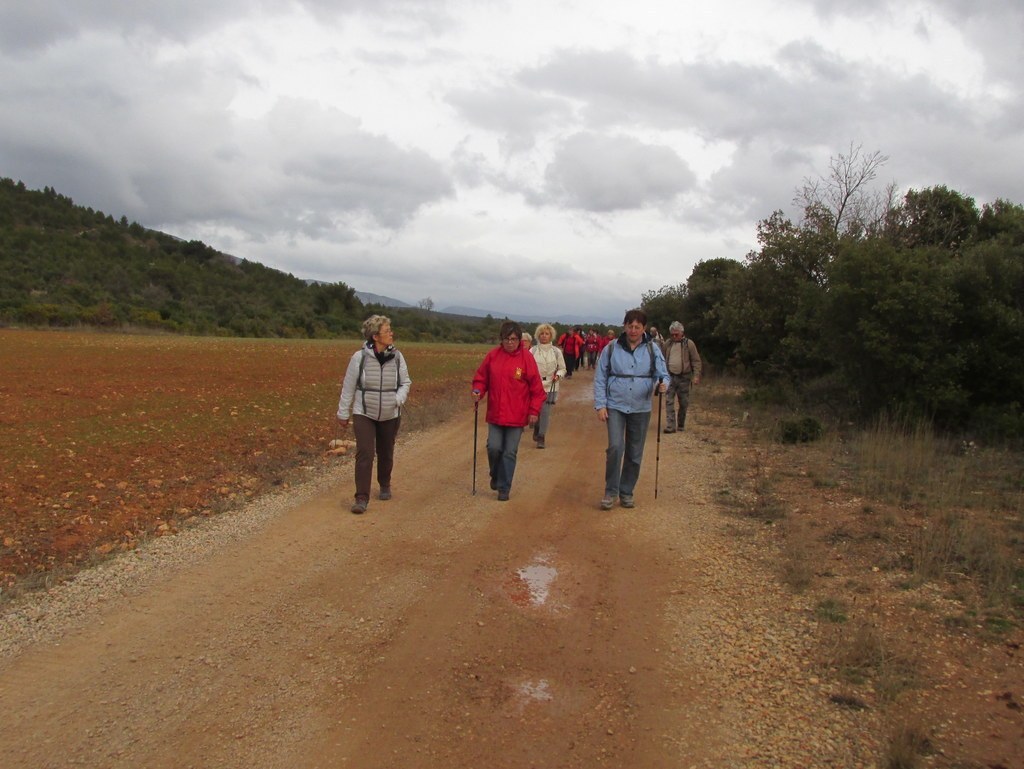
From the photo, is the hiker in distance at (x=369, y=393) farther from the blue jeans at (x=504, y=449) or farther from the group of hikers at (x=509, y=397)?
the blue jeans at (x=504, y=449)

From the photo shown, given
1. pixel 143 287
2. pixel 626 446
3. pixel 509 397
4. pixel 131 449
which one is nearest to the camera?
pixel 626 446

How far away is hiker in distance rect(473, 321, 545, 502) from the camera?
868 cm

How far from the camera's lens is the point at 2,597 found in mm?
5574

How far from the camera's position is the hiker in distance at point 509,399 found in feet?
28.5

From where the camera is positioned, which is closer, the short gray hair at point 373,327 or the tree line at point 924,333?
the short gray hair at point 373,327

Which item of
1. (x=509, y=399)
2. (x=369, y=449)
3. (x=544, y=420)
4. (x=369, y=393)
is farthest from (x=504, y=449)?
(x=544, y=420)

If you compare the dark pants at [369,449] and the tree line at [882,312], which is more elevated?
the tree line at [882,312]

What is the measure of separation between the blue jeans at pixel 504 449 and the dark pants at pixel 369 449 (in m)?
1.14

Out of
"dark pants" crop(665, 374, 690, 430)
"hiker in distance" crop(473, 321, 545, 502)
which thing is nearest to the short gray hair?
"hiker in distance" crop(473, 321, 545, 502)

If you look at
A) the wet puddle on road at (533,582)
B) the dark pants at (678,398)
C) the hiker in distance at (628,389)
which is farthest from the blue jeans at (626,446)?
the dark pants at (678,398)

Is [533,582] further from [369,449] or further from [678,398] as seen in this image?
[678,398]

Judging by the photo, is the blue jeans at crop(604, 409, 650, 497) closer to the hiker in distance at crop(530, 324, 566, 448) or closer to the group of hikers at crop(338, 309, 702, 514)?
the group of hikers at crop(338, 309, 702, 514)

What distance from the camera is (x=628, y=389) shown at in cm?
823

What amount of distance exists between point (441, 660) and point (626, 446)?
4243mm
